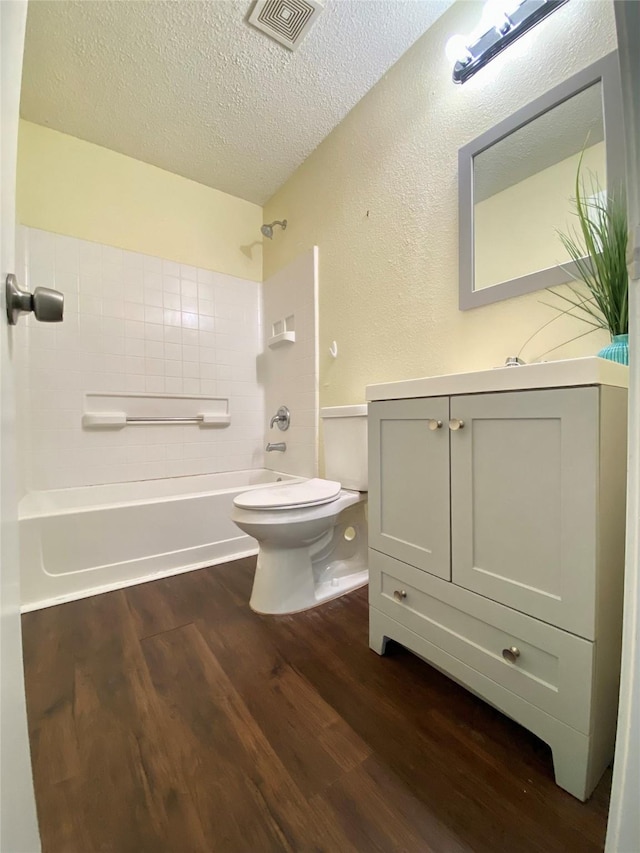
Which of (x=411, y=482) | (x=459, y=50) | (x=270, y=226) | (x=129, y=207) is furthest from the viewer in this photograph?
(x=270, y=226)

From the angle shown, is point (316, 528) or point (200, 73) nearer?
point (316, 528)

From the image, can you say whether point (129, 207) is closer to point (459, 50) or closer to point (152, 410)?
point (152, 410)

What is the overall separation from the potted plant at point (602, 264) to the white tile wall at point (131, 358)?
1.93 m

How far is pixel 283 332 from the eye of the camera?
220 cm

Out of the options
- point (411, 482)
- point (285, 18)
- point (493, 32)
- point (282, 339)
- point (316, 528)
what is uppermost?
point (285, 18)

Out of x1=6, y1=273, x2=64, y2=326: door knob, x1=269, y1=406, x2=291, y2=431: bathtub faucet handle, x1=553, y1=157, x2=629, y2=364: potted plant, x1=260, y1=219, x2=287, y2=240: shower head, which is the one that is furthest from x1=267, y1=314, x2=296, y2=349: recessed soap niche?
x1=6, y1=273, x2=64, y2=326: door knob

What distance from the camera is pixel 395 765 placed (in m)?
0.71

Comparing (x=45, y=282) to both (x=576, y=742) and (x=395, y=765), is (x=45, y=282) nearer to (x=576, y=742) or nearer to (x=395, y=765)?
(x=395, y=765)

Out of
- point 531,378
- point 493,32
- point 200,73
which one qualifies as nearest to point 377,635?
point 531,378

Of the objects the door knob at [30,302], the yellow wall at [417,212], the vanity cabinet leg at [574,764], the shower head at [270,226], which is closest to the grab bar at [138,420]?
the yellow wall at [417,212]

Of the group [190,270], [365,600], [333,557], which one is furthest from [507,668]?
[190,270]

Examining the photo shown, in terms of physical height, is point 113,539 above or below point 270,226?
below

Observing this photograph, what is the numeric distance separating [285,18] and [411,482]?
175 centimetres

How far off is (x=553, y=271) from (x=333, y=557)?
130 centimetres
